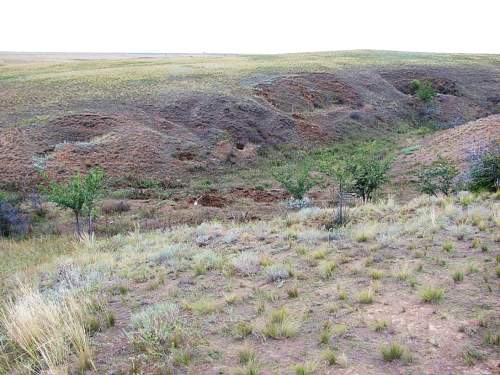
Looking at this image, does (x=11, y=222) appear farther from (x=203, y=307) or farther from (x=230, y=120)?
(x=230, y=120)

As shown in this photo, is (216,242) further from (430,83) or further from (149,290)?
(430,83)

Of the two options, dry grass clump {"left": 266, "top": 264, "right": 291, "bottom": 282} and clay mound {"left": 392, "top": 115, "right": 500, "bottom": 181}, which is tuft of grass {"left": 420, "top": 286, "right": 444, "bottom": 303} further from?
clay mound {"left": 392, "top": 115, "right": 500, "bottom": 181}

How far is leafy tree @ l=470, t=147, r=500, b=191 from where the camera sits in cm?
1557

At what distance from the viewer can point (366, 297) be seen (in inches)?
254

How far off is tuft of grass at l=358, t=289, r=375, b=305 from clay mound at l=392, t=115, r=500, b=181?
17.4 meters

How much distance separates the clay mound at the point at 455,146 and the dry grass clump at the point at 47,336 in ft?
65.7

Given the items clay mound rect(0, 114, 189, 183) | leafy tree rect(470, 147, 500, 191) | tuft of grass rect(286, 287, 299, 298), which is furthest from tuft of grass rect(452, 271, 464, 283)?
clay mound rect(0, 114, 189, 183)

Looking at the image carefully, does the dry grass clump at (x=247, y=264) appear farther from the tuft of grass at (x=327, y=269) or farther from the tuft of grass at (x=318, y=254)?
the tuft of grass at (x=327, y=269)

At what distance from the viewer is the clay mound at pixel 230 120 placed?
3056 cm

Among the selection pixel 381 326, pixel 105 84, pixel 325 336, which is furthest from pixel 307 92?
pixel 325 336

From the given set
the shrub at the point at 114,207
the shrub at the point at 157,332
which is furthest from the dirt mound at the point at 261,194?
the shrub at the point at 157,332

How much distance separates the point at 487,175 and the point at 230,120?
1886 cm

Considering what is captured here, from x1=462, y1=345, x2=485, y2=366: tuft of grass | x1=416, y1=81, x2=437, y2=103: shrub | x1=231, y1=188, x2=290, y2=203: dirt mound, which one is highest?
x1=416, y1=81, x2=437, y2=103: shrub

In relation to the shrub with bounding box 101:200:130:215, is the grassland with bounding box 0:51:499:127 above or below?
above
